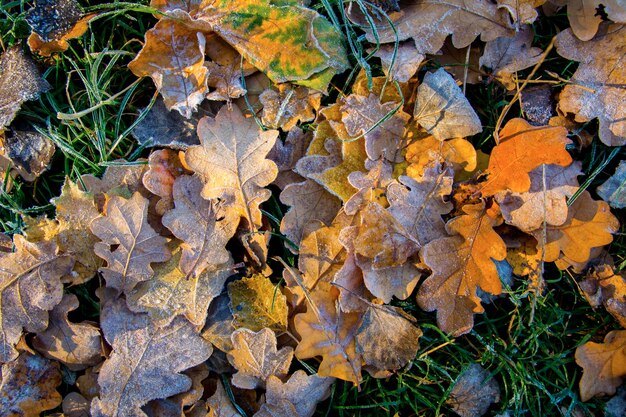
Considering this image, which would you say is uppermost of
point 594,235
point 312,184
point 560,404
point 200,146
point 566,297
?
point 200,146

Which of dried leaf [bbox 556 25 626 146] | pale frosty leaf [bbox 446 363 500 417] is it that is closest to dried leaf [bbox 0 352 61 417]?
pale frosty leaf [bbox 446 363 500 417]

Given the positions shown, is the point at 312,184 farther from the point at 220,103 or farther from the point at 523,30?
the point at 523,30

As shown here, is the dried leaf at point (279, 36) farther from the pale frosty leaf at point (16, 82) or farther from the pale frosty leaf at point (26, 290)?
the pale frosty leaf at point (26, 290)

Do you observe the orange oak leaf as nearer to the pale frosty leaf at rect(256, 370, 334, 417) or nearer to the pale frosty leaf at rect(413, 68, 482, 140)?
the pale frosty leaf at rect(413, 68, 482, 140)

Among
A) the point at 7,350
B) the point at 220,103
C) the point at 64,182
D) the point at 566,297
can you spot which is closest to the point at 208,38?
the point at 220,103

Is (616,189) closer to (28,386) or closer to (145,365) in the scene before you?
(145,365)

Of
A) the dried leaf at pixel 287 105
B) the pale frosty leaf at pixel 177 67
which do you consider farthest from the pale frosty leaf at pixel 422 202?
the pale frosty leaf at pixel 177 67

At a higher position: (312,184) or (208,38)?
(208,38)
